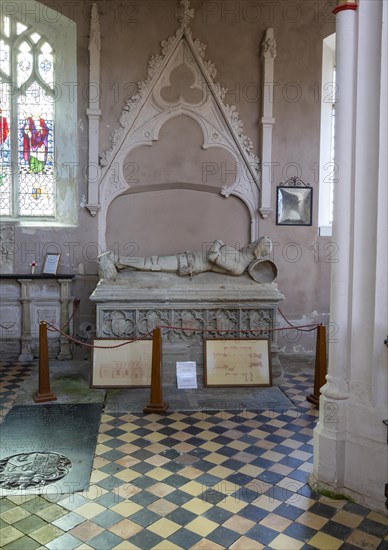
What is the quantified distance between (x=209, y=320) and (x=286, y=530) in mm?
3414

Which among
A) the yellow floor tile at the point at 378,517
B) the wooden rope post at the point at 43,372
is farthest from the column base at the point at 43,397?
the yellow floor tile at the point at 378,517

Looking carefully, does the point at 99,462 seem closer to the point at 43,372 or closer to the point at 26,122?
the point at 43,372

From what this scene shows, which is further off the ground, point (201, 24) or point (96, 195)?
point (201, 24)

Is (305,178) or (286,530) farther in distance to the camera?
(305,178)

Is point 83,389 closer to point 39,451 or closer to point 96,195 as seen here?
point 39,451

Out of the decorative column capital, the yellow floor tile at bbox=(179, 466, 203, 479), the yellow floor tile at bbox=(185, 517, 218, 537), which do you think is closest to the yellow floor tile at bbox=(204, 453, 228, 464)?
the yellow floor tile at bbox=(179, 466, 203, 479)

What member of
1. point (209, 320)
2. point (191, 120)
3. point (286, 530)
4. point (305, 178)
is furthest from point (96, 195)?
point (286, 530)

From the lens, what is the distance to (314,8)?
783cm

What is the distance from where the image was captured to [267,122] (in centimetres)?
770

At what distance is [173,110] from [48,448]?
4.97 metres

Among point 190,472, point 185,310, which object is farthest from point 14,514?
point 185,310

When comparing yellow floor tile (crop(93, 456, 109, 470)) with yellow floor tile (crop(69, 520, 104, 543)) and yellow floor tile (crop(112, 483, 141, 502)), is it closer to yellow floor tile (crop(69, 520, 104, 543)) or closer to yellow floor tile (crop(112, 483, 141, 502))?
yellow floor tile (crop(112, 483, 141, 502))

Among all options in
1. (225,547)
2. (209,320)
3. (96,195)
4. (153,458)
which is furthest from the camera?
(96,195)

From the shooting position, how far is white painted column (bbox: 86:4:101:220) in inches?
290
